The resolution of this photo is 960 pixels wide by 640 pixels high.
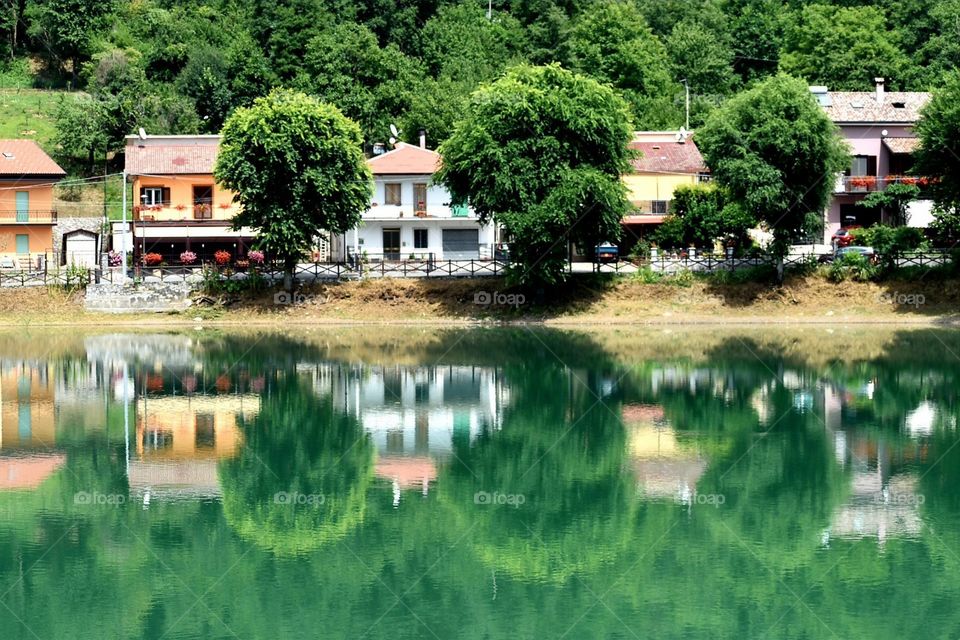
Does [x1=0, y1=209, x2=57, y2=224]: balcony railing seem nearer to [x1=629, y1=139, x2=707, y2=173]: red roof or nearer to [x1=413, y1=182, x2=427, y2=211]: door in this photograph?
[x1=413, y1=182, x2=427, y2=211]: door

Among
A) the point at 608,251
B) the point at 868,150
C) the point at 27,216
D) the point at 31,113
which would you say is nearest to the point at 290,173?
the point at 608,251

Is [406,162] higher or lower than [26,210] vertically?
higher

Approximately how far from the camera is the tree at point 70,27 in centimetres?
11288

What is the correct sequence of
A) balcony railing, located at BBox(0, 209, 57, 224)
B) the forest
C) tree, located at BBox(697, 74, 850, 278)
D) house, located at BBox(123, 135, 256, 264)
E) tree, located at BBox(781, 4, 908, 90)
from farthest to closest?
tree, located at BBox(781, 4, 908, 90) → the forest → balcony railing, located at BBox(0, 209, 57, 224) → house, located at BBox(123, 135, 256, 264) → tree, located at BBox(697, 74, 850, 278)

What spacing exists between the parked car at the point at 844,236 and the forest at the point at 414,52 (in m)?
15.8

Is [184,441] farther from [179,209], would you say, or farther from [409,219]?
[179,209]

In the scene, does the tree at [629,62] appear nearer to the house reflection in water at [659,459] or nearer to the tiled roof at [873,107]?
the tiled roof at [873,107]

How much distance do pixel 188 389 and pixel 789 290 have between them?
31.1m

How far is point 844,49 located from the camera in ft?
330

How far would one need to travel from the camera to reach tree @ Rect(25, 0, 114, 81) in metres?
113
